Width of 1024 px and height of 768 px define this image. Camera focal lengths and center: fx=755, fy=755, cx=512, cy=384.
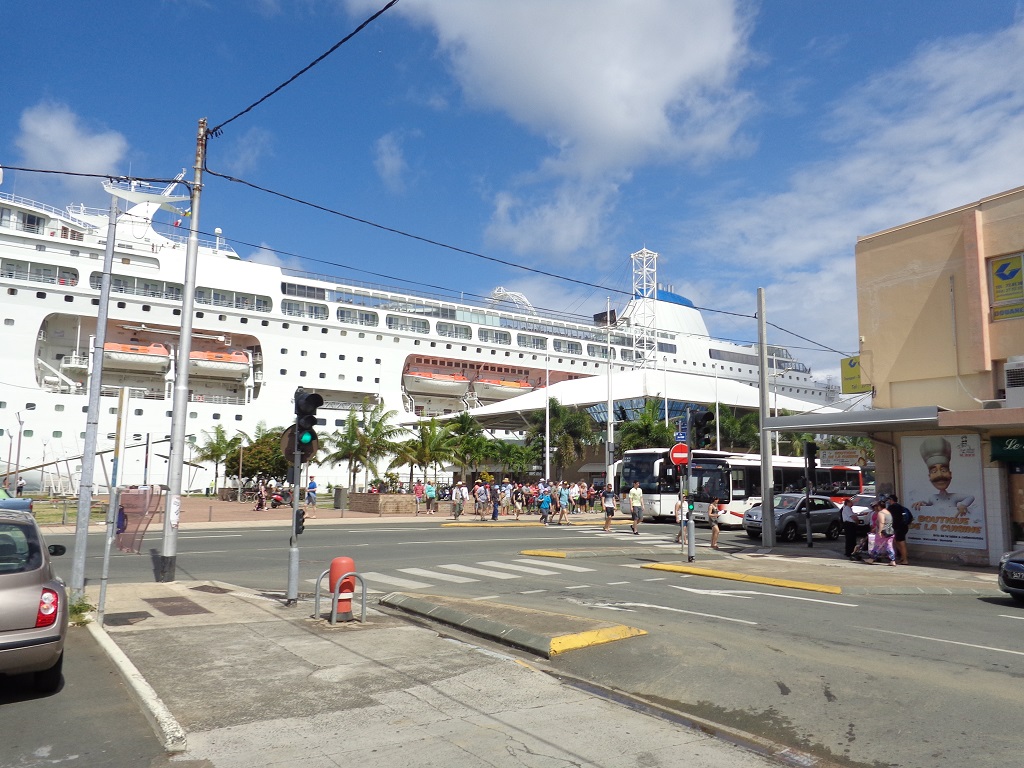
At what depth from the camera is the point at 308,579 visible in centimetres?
1385

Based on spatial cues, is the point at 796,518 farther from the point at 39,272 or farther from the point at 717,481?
the point at 39,272

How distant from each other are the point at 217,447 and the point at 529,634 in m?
45.9

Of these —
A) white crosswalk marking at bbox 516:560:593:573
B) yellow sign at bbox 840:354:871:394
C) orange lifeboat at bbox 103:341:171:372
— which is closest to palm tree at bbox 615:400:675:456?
yellow sign at bbox 840:354:871:394

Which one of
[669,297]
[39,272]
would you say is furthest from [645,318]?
[39,272]

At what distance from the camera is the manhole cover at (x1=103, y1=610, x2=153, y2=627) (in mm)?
8891

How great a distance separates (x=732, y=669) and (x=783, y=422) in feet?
39.3

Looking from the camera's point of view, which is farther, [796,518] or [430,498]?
[430,498]

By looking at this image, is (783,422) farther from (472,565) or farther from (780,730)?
(780,730)

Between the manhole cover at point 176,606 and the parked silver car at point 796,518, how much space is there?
17.6m

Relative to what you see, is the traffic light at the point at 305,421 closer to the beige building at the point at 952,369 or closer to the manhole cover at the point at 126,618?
the manhole cover at the point at 126,618

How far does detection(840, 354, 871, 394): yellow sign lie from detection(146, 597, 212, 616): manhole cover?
15501 mm

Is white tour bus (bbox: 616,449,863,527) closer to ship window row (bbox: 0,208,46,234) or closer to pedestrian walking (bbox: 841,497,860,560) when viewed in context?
pedestrian walking (bbox: 841,497,860,560)

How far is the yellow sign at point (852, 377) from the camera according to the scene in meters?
18.5

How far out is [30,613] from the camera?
5.66 m
